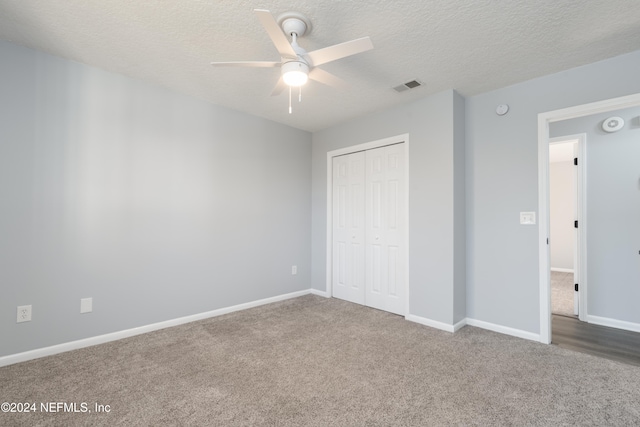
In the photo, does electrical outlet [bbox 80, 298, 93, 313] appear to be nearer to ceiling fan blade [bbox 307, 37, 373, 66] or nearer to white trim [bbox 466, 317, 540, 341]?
ceiling fan blade [bbox 307, 37, 373, 66]

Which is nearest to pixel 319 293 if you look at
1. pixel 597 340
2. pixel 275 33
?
pixel 597 340

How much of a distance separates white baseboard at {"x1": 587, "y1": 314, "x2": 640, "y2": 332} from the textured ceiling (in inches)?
104

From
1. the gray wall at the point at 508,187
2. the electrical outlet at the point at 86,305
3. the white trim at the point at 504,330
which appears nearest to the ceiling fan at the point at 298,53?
the gray wall at the point at 508,187

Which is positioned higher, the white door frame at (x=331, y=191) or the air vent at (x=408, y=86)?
the air vent at (x=408, y=86)

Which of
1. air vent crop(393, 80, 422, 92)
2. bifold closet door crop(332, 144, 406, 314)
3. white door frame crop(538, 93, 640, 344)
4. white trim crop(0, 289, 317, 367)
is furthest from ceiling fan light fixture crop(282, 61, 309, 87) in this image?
white trim crop(0, 289, 317, 367)

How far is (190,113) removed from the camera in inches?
131

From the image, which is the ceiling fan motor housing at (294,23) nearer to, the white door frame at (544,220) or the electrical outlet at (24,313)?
the white door frame at (544,220)

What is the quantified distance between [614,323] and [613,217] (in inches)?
44.6

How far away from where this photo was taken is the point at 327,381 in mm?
2105

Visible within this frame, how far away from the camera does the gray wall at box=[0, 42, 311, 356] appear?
2.40 meters

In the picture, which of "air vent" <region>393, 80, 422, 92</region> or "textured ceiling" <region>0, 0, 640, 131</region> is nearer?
"textured ceiling" <region>0, 0, 640, 131</region>

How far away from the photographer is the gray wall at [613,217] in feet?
10.3

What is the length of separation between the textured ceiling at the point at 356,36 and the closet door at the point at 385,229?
0.99m

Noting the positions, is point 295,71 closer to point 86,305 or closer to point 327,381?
point 327,381
